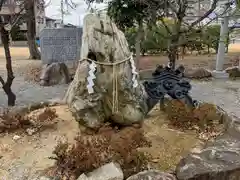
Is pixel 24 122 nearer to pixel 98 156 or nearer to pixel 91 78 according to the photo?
pixel 91 78

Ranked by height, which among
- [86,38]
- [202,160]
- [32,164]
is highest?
[86,38]

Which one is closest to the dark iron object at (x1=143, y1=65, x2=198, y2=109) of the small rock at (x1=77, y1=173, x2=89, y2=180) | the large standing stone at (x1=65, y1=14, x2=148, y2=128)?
the large standing stone at (x1=65, y1=14, x2=148, y2=128)

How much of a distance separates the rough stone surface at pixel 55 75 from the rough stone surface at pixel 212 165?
594cm

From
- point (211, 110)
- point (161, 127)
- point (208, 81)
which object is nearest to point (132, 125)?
point (161, 127)

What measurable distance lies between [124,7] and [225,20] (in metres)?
2.83

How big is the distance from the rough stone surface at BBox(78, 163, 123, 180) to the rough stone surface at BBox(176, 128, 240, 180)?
426mm

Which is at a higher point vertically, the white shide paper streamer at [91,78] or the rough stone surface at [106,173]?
the white shide paper streamer at [91,78]

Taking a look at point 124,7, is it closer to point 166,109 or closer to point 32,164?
point 166,109

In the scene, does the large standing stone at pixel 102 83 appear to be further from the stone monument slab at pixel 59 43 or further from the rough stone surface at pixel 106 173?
the stone monument slab at pixel 59 43

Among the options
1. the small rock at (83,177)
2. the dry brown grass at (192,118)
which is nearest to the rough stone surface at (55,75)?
the dry brown grass at (192,118)

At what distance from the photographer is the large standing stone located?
2.76 meters

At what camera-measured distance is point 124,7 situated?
8039mm

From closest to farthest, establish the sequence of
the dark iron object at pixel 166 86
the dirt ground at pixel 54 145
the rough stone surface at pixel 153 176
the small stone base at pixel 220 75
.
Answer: the rough stone surface at pixel 153 176 → the dirt ground at pixel 54 145 → the dark iron object at pixel 166 86 → the small stone base at pixel 220 75

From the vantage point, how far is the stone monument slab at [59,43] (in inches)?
336
